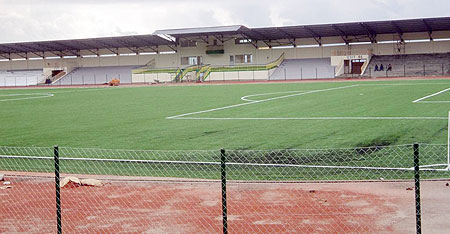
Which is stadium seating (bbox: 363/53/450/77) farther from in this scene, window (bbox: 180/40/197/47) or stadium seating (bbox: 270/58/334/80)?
window (bbox: 180/40/197/47)

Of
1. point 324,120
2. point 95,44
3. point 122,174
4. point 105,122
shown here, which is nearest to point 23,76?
point 95,44

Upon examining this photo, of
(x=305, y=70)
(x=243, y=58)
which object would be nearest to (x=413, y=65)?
(x=305, y=70)

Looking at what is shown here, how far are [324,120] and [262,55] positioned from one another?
209ft

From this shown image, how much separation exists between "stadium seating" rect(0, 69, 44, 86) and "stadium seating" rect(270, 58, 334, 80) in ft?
131

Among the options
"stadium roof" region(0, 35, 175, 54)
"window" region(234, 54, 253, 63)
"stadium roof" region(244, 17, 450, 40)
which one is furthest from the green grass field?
"stadium roof" region(0, 35, 175, 54)

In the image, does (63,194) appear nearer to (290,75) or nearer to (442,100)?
(442,100)

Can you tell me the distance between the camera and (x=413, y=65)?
242ft

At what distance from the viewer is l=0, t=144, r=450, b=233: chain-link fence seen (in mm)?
9766

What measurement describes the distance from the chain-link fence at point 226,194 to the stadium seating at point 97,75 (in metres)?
74.2

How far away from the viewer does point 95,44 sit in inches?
3637

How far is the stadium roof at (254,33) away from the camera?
240ft

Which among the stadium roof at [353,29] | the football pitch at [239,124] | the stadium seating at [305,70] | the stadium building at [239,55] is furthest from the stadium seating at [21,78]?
the football pitch at [239,124]

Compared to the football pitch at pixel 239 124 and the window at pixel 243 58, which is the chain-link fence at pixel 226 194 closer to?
the football pitch at pixel 239 124

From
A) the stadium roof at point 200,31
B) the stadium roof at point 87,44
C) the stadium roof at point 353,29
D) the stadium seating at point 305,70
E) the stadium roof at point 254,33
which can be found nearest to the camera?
the stadium roof at point 353,29
